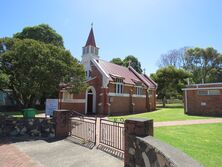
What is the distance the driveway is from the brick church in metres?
13.8

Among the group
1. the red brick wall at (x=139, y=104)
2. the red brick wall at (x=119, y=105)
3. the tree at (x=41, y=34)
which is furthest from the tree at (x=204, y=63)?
the tree at (x=41, y=34)

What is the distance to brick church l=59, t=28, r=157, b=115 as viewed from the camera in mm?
23641

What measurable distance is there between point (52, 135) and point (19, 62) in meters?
6.24

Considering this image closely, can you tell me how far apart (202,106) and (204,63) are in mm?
28447

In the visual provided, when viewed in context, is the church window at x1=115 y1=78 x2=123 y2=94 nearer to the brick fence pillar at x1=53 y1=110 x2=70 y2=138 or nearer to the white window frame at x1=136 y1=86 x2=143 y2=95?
the white window frame at x1=136 y1=86 x2=143 y2=95

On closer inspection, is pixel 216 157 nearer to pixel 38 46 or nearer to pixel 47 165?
pixel 47 165

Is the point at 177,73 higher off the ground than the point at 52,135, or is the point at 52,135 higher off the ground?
the point at 177,73

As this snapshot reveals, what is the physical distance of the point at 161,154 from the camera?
3463 millimetres

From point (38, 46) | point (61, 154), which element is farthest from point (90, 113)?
point (61, 154)

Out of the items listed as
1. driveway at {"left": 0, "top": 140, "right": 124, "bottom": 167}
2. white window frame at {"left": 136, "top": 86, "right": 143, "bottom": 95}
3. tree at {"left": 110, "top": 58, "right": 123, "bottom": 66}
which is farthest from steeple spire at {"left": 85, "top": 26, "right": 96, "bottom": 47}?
driveway at {"left": 0, "top": 140, "right": 124, "bottom": 167}

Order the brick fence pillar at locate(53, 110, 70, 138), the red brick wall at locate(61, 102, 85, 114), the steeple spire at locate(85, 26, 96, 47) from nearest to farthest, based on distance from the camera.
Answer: the brick fence pillar at locate(53, 110, 70, 138), the red brick wall at locate(61, 102, 85, 114), the steeple spire at locate(85, 26, 96, 47)

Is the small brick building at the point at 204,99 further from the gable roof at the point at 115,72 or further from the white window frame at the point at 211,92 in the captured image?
the gable roof at the point at 115,72

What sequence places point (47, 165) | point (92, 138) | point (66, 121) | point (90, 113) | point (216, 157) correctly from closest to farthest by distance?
point (47, 165) → point (216, 157) → point (92, 138) → point (66, 121) → point (90, 113)

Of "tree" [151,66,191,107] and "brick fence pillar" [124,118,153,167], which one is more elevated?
"tree" [151,66,191,107]
